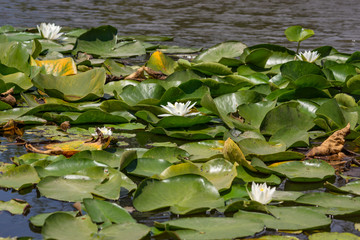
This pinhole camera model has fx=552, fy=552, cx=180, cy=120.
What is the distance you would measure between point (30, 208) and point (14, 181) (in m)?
0.21

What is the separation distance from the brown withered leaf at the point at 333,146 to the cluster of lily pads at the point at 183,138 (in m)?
0.08

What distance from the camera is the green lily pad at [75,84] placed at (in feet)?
10.1

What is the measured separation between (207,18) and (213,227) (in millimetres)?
5764

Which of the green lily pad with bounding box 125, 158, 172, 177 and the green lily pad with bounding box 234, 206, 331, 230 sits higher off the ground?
the green lily pad with bounding box 234, 206, 331, 230

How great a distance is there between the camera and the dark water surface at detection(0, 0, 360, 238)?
5.72 metres

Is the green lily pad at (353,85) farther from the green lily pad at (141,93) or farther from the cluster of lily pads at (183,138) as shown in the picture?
the green lily pad at (141,93)

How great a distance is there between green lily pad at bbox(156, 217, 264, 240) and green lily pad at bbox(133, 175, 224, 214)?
0.31ft

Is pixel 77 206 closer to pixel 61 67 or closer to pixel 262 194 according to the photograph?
pixel 262 194

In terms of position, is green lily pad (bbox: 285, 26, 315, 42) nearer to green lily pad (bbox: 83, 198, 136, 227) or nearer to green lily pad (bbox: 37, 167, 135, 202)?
green lily pad (bbox: 37, 167, 135, 202)

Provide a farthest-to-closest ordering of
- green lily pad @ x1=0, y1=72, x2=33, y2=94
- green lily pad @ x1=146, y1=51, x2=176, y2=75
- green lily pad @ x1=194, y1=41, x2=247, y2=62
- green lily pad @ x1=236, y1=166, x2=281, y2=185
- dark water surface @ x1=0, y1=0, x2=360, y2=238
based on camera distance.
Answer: dark water surface @ x1=0, y1=0, x2=360, y2=238, green lily pad @ x1=194, y1=41, x2=247, y2=62, green lily pad @ x1=146, y1=51, x2=176, y2=75, green lily pad @ x1=0, y1=72, x2=33, y2=94, green lily pad @ x1=236, y1=166, x2=281, y2=185

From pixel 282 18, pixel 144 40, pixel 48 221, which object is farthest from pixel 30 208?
pixel 282 18

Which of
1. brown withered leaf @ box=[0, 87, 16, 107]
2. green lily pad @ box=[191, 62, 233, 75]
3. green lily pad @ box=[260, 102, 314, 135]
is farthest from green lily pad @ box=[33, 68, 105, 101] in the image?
green lily pad @ box=[260, 102, 314, 135]

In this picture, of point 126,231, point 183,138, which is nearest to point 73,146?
point 183,138

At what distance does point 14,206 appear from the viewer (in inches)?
70.2
